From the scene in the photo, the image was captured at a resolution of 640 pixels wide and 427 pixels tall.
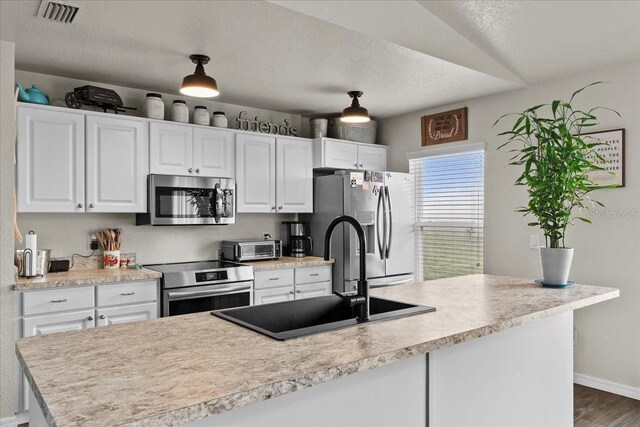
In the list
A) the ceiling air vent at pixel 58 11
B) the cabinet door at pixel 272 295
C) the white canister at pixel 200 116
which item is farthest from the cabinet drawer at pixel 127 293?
the ceiling air vent at pixel 58 11

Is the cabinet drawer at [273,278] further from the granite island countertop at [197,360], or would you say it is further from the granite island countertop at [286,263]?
the granite island countertop at [197,360]

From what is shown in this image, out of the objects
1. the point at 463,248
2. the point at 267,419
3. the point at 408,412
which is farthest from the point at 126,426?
the point at 463,248

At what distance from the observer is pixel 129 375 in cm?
117

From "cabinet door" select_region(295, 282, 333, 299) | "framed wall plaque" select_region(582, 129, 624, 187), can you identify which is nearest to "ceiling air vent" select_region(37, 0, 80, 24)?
"cabinet door" select_region(295, 282, 333, 299)

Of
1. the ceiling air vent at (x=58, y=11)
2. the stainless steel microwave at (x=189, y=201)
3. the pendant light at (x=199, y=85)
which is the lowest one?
the stainless steel microwave at (x=189, y=201)

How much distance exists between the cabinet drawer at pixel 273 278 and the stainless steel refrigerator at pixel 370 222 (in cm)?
54

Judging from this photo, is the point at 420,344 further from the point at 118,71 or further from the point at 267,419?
the point at 118,71

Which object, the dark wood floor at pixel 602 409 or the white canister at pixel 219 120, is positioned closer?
the dark wood floor at pixel 602 409

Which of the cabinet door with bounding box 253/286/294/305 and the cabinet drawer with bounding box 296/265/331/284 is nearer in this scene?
the cabinet door with bounding box 253/286/294/305

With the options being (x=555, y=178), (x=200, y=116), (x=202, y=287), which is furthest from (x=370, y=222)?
(x=555, y=178)

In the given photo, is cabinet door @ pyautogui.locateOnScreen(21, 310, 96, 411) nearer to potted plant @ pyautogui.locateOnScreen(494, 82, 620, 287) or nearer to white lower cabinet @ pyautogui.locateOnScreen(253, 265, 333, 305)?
white lower cabinet @ pyautogui.locateOnScreen(253, 265, 333, 305)

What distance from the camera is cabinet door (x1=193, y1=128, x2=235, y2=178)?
13.1 feet

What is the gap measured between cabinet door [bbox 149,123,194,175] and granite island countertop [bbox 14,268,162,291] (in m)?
0.87

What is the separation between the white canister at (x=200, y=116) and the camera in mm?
4047
